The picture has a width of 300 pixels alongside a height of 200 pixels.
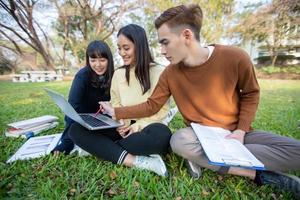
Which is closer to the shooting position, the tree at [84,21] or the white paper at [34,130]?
the white paper at [34,130]

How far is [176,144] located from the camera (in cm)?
153

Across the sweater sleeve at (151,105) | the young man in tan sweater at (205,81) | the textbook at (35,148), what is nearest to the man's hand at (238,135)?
the young man in tan sweater at (205,81)

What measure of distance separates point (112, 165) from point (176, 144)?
1.42ft

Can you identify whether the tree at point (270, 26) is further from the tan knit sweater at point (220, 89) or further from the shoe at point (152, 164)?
the shoe at point (152, 164)

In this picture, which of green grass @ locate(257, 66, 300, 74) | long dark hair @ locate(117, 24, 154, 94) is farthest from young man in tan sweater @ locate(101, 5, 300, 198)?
green grass @ locate(257, 66, 300, 74)

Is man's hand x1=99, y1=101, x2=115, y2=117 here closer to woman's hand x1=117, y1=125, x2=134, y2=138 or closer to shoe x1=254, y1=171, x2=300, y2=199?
woman's hand x1=117, y1=125, x2=134, y2=138

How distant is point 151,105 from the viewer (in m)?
1.78

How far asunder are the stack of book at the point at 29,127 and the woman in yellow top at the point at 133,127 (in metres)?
0.80

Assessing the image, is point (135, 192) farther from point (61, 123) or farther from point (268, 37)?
point (268, 37)

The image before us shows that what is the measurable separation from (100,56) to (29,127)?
3.04ft

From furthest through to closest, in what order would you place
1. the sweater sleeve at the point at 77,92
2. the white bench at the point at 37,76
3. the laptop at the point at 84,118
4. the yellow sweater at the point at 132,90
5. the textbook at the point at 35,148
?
1. the white bench at the point at 37,76
2. the sweater sleeve at the point at 77,92
3. the yellow sweater at the point at 132,90
4. the textbook at the point at 35,148
5. the laptop at the point at 84,118

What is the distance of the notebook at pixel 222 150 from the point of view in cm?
114

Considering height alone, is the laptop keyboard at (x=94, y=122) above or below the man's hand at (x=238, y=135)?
above

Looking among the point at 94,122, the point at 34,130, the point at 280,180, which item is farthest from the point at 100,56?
the point at 280,180
